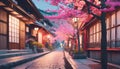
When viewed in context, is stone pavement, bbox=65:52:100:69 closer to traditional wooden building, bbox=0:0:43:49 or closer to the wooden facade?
traditional wooden building, bbox=0:0:43:49

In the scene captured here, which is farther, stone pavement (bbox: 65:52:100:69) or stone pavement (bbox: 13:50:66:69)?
stone pavement (bbox: 13:50:66:69)

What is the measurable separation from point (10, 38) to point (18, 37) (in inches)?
212

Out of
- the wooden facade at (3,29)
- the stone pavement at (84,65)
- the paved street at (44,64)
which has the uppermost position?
the wooden facade at (3,29)

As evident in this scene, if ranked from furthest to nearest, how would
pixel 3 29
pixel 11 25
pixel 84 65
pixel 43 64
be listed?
pixel 11 25 → pixel 3 29 → pixel 43 64 → pixel 84 65

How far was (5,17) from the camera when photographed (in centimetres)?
2619

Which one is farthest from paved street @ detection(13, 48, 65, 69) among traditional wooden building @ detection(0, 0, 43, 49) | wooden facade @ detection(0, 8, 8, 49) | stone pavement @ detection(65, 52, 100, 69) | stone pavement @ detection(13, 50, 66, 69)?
traditional wooden building @ detection(0, 0, 43, 49)

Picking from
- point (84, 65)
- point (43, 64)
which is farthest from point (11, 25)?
point (84, 65)

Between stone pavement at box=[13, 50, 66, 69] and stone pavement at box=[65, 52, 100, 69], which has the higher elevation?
stone pavement at box=[65, 52, 100, 69]

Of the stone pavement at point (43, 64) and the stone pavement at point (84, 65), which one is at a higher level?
the stone pavement at point (84, 65)

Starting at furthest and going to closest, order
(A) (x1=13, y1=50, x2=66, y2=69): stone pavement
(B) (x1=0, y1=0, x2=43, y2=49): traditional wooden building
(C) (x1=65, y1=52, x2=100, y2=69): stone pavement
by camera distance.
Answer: (B) (x1=0, y1=0, x2=43, y2=49): traditional wooden building < (A) (x1=13, y1=50, x2=66, y2=69): stone pavement < (C) (x1=65, y1=52, x2=100, y2=69): stone pavement

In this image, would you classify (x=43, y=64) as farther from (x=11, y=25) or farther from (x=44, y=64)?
(x=11, y=25)

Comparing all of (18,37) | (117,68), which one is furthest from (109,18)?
(18,37)

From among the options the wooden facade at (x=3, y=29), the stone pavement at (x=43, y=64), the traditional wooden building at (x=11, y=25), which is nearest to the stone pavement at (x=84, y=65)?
the stone pavement at (x=43, y=64)

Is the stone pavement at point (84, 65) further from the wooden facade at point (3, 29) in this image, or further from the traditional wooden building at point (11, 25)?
the wooden facade at point (3, 29)
